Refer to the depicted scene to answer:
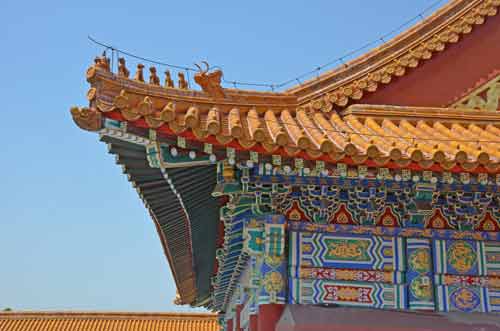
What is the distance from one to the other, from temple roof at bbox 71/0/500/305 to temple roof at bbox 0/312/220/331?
52.0ft

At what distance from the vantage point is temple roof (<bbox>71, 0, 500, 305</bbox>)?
6.19 m

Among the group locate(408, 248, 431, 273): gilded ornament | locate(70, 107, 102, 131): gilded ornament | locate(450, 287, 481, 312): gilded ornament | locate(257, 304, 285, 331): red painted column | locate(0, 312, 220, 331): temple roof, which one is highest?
locate(70, 107, 102, 131): gilded ornament

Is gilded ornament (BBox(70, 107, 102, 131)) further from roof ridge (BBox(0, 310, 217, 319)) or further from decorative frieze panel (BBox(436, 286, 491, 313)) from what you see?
roof ridge (BBox(0, 310, 217, 319))

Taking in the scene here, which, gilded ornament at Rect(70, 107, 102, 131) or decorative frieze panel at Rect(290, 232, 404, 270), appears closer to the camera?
gilded ornament at Rect(70, 107, 102, 131)

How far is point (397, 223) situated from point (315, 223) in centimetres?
84

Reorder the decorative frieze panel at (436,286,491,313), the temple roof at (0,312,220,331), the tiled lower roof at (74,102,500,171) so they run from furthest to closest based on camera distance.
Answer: the temple roof at (0,312,220,331) < the decorative frieze panel at (436,286,491,313) < the tiled lower roof at (74,102,500,171)

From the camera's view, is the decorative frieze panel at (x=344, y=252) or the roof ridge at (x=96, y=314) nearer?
the decorative frieze panel at (x=344, y=252)

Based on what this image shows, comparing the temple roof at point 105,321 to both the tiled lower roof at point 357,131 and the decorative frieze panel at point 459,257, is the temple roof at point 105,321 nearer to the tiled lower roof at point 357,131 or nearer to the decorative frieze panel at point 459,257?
the tiled lower roof at point 357,131

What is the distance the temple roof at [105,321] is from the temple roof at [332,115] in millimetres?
15851

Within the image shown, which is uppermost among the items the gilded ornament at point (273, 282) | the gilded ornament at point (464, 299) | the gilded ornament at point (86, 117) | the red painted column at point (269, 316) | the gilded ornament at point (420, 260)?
the gilded ornament at point (86, 117)

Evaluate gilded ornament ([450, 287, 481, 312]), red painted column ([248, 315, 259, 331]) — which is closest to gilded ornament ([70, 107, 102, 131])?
red painted column ([248, 315, 259, 331])

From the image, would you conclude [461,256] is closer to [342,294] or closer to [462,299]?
[462,299]

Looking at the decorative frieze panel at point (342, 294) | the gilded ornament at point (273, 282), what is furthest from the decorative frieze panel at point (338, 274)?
the gilded ornament at point (273, 282)

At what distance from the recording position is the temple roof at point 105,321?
2520cm
